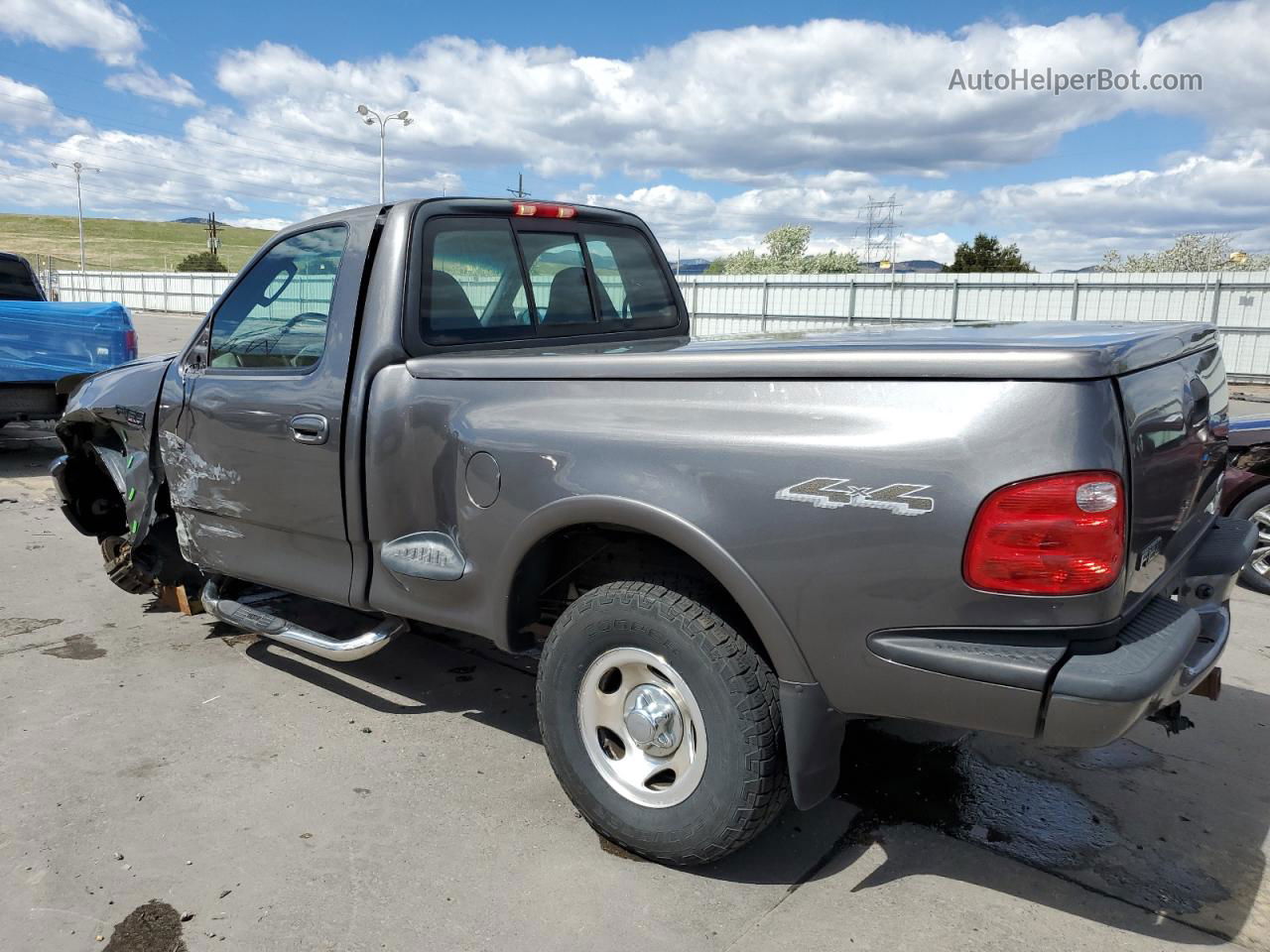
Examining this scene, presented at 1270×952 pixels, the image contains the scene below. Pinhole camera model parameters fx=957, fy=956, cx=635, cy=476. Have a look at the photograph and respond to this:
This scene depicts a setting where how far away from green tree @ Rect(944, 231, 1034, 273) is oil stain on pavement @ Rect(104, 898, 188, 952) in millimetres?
44151

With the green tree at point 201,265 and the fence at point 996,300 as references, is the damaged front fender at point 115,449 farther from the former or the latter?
the green tree at point 201,265

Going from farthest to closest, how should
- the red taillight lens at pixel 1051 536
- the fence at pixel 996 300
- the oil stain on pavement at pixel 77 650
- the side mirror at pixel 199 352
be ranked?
1. the fence at pixel 996 300
2. the oil stain on pavement at pixel 77 650
3. the side mirror at pixel 199 352
4. the red taillight lens at pixel 1051 536

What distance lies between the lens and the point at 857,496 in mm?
2209

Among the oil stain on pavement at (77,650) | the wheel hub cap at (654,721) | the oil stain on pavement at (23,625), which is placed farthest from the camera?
the oil stain on pavement at (23,625)

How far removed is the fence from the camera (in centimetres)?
1964

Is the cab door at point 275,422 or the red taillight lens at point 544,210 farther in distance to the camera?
the red taillight lens at point 544,210

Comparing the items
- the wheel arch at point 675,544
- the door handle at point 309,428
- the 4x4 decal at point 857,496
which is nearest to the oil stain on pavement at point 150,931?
Answer: the wheel arch at point 675,544

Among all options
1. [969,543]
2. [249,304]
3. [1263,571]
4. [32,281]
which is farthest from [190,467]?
[32,281]

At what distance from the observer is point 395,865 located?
9.30 ft

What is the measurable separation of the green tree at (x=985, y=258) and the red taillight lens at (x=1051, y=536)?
143ft

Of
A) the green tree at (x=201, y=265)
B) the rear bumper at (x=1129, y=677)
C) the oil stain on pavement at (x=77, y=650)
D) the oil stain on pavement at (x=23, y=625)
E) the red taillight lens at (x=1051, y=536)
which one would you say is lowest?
the oil stain on pavement at (x=77, y=650)

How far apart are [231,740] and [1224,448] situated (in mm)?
3640

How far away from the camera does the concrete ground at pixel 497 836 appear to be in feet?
8.36

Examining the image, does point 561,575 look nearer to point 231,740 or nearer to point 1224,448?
point 231,740
